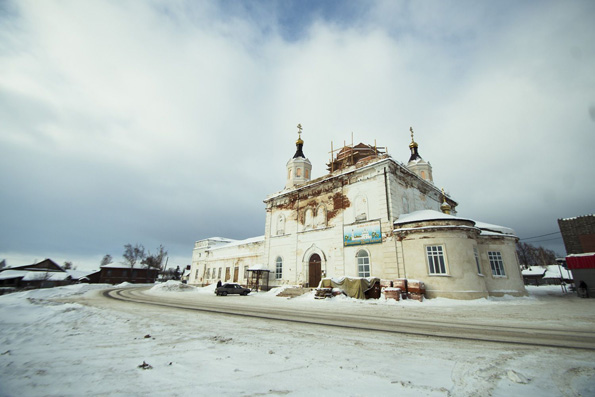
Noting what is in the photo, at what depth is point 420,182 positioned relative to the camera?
976 inches

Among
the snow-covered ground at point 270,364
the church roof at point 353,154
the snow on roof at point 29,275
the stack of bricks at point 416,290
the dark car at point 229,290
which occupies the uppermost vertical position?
the church roof at point 353,154

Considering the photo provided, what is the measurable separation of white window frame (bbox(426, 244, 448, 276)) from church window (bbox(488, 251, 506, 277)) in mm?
5801

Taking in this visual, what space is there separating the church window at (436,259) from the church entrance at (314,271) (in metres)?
9.46

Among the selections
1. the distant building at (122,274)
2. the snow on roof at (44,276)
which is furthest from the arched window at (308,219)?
the snow on roof at (44,276)

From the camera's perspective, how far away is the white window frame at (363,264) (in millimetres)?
20281

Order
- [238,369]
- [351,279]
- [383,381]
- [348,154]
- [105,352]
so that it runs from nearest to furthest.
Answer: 1. [383,381]
2. [238,369]
3. [105,352]
4. [351,279]
5. [348,154]

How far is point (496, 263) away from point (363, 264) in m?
9.79

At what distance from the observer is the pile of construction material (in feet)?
51.5

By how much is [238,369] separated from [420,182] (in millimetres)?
24951

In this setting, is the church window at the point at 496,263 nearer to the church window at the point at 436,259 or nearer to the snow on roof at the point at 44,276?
the church window at the point at 436,259

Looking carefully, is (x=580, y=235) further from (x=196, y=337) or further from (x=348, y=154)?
(x=196, y=337)

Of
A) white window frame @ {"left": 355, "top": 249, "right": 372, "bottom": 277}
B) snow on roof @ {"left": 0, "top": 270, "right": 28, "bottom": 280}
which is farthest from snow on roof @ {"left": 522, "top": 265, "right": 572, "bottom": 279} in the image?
snow on roof @ {"left": 0, "top": 270, "right": 28, "bottom": 280}

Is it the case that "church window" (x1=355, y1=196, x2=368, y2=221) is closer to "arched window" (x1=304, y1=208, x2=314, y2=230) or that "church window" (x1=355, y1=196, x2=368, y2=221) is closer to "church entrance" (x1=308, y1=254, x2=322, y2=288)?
"arched window" (x1=304, y1=208, x2=314, y2=230)

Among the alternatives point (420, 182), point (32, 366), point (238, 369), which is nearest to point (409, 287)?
point (420, 182)
